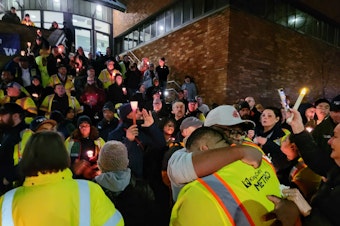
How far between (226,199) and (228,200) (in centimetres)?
1

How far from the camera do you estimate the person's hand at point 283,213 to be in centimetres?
115

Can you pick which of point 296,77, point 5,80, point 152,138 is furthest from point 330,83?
point 5,80

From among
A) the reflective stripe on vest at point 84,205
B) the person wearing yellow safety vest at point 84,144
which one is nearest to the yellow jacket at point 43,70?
the person wearing yellow safety vest at point 84,144

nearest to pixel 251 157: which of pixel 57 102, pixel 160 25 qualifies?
pixel 57 102

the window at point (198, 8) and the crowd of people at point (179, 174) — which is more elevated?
the window at point (198, 8)

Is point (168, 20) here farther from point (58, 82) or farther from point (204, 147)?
point (204, 147)

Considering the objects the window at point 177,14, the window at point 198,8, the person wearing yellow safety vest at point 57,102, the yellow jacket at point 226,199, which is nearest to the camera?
the yellow jacket at point 226,199

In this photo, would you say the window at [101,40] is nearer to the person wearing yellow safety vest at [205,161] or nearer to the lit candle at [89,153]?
the lit candle at [89,153]

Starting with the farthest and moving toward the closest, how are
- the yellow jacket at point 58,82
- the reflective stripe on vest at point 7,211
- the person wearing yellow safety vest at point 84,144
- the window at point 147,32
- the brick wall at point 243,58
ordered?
the window at point 147,32 < the brick wall at point 243,58 < the yellow jacket at point 58,82 < the person wearing yellow safety vest at point 84,144 < the reflective stripe on vest at point 7,211

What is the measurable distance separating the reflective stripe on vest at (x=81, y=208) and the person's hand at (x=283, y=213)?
855 millimetres

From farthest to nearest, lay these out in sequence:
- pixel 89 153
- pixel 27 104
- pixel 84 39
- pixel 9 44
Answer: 1. pixel 84 39
2. pixel 9 44
3. pixel 27 104
4. pixel 89 153

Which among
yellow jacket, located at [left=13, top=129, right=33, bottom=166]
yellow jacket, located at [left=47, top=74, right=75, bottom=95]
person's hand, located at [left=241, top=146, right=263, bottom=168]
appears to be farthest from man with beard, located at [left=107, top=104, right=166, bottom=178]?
yellow jacket, located at [left=47, top=74, right=75, bottom=95]

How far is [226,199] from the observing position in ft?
3.71

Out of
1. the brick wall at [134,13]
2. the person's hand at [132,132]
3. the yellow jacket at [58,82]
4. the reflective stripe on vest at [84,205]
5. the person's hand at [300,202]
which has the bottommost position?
the reflective stripe on vest at [84,205]
